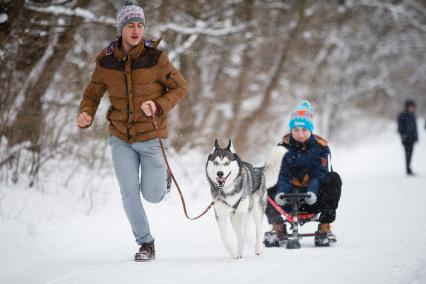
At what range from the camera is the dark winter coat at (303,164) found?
5.75 meters

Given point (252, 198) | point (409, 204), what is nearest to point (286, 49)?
point (409, 204)

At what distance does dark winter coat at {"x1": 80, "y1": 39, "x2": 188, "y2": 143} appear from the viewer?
4469 millimetres

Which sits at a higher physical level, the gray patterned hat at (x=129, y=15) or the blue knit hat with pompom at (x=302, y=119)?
the gray patterned hat at (x=129, y=15)

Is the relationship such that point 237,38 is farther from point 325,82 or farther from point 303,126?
point 325,82

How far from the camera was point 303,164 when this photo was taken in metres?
5.86

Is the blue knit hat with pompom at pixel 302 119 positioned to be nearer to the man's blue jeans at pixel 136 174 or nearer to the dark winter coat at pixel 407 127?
the man's blue jeans at pixel 136 174

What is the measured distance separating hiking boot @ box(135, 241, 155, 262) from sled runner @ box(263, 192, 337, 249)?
145cm

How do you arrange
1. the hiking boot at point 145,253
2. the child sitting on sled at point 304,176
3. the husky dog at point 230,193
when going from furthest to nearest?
the child sitting on sled at point 304,176 → the husky dog at point 230,193 → the hiking boot at point 145,253

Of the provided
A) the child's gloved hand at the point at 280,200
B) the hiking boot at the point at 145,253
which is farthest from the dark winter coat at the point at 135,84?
the child's gloved hand at the point at 280,200

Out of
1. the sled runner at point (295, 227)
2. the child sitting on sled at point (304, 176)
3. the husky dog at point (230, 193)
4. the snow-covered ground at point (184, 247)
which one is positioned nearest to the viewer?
the snow-covered ground at point (184, 247)

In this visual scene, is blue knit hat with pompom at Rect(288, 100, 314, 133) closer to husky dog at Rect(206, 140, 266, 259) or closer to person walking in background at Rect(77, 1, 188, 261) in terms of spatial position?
husky dog at Rect(206, 140, 266, 259)

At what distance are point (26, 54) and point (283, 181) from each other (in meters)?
4.01

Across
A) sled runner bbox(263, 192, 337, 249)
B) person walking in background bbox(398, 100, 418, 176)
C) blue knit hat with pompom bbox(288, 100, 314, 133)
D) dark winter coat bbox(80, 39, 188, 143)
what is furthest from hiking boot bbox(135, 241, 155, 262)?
person walking in background bbox(398, 100, 418, 176)

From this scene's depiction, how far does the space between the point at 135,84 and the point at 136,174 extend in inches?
31.4
